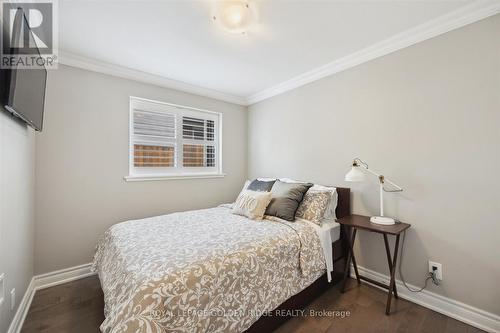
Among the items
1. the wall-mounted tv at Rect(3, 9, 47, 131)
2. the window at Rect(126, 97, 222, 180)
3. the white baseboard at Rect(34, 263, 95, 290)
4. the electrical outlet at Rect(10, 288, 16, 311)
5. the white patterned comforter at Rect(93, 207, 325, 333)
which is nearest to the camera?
the white patterned comforter at Rect(93, 207, 325, 333)

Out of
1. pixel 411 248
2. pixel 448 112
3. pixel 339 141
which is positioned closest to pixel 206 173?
pixel 339 141

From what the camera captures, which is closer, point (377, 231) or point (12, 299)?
point (12, 299)

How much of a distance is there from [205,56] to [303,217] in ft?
6.79

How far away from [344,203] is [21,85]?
2893 millimetres

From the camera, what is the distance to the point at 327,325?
1680 millimetres

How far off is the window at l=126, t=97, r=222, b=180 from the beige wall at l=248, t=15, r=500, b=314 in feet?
5.95

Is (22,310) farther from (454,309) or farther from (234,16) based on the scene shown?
(454,309)

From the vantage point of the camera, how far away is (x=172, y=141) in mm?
3186

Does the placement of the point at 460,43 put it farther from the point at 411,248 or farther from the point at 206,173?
the point at 206,173

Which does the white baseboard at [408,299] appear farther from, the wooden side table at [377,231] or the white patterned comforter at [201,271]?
the white patterned comforter at [201,271]

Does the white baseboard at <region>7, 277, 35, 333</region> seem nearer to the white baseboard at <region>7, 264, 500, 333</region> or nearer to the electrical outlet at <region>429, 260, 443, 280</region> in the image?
the white baseboard at <region>7, 264, 500, 333</region>

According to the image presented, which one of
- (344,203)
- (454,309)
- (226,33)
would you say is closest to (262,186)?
(344,203)

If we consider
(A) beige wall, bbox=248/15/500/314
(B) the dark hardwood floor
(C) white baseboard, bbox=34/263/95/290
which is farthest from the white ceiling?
(B) the dark hardwood floor

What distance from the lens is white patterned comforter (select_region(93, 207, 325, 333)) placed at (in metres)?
1.10
